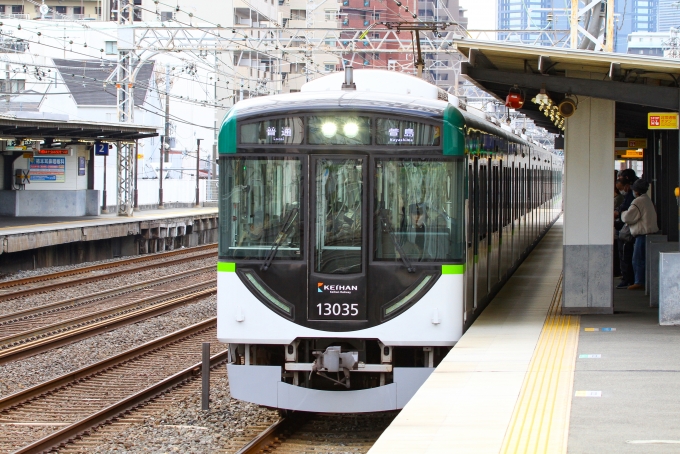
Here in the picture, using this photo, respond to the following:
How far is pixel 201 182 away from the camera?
51.4 metres

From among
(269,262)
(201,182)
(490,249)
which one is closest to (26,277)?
(490,249)

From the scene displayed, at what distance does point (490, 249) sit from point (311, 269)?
3746mm

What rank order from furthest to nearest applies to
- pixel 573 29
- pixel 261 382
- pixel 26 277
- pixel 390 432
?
pixel 26 277, pixel 573 29, pixel 261 382, pixel 390 432

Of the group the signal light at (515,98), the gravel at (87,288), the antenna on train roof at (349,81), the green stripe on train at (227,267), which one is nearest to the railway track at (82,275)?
the gravel at (87,288)

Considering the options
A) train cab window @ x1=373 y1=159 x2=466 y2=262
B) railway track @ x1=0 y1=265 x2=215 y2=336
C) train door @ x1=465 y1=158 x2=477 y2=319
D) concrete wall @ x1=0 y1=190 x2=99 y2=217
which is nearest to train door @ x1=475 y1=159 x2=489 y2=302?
train door @ x1=465 y1=158 x2=477 y2=319

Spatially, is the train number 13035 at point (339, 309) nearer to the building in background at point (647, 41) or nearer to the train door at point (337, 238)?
the train door at point (337, 238)

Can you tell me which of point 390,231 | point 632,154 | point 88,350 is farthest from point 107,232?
point 390,231

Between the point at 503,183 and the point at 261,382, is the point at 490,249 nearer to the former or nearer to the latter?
the point at 503,183

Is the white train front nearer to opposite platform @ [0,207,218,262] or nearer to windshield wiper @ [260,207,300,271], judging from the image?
windshield wiper @ [260,207,300,271]

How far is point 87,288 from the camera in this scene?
20.1 m

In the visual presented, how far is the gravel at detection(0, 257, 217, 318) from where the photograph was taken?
17359mm

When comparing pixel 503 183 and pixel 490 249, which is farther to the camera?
pixel 503 183

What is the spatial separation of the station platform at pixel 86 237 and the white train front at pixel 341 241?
15907 millimetres

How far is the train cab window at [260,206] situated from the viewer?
8.15 meters
